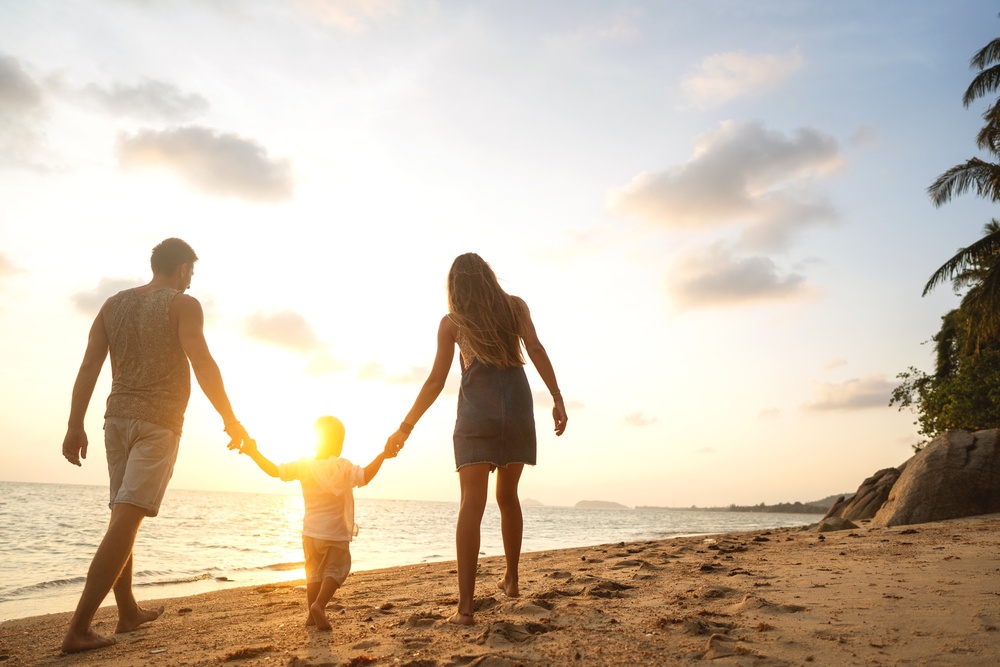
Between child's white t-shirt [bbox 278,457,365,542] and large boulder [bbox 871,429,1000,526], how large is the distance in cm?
1000

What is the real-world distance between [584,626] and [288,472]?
2.01m

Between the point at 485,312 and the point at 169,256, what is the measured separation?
214cm

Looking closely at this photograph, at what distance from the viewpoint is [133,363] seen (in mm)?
4117

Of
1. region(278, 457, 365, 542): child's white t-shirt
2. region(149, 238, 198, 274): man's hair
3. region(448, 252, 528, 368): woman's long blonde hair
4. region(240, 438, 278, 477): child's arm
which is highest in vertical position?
region(149, 238, 198, 274): man's hair

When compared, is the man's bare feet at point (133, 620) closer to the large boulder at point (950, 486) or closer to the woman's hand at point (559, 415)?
the woman's hand at point (559, 415)

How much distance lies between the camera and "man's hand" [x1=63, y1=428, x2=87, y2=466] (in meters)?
4.19

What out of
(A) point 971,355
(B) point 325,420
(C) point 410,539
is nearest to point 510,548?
(B) point 325,420

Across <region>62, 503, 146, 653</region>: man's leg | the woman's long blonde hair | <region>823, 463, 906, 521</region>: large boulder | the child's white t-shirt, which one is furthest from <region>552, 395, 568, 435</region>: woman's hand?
<region>823, 463, 906, 521</region>: large boulder

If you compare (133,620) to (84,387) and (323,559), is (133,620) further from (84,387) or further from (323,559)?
(84,387)

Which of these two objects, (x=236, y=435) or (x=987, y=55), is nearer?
(x=236, y=435)

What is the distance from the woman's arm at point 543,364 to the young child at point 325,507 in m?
1.04

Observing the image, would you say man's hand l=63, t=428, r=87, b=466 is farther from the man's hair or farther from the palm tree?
the palm tree

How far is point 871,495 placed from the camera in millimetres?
15945

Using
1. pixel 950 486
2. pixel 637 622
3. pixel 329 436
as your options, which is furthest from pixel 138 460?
pixel 950 486
